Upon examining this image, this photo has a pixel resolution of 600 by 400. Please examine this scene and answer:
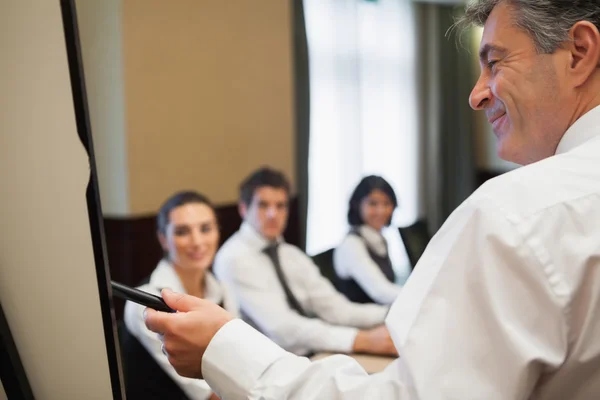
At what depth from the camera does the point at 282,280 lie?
1947 millimetres

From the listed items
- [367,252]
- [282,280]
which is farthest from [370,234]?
[282,280]

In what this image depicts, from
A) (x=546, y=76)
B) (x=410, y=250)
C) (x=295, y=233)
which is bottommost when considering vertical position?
(x=295, y=233)

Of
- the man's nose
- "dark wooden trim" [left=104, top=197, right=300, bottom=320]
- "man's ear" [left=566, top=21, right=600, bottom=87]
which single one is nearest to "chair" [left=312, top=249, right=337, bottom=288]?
"dark wooden trim" [left=104, top=197, right=300, bottom=320]

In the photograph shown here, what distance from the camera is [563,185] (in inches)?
21.9

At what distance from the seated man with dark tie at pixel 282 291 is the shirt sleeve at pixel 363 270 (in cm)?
7

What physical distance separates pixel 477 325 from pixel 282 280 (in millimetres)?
1448

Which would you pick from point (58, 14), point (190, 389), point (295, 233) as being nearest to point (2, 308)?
point (58, 14)

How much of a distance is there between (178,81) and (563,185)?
2.77 meters

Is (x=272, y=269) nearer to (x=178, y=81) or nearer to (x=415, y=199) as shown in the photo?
(x=178, y=81)

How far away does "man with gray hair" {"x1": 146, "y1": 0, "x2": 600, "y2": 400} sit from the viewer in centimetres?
52

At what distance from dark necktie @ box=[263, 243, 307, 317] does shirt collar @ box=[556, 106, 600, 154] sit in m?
1.33

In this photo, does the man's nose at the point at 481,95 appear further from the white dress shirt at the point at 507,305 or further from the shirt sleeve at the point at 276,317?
the shirt sleeve at the point at 276,317

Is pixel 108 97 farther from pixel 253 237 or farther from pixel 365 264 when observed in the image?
pixel 365 264

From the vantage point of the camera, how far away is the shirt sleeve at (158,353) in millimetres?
1340
